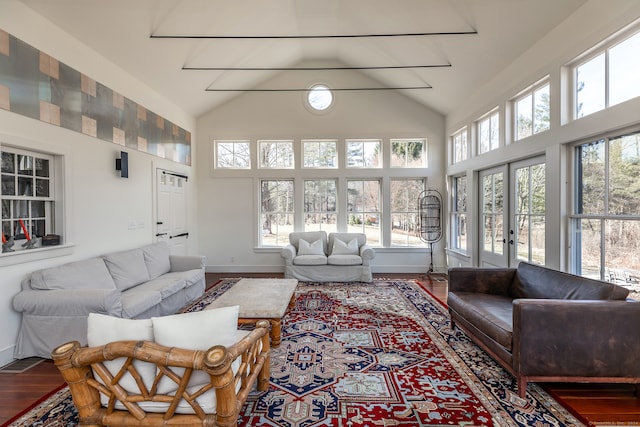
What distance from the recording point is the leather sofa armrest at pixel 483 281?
3430 millimetres

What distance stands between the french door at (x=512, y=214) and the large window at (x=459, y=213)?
585mm

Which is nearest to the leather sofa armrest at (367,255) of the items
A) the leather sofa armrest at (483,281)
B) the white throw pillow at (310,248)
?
the white throw pillow at (310,248)

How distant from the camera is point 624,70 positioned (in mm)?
2691

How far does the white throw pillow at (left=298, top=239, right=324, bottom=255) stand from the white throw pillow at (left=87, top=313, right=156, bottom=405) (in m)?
4.55

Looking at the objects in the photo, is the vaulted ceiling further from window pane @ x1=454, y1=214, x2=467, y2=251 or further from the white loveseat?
the white loveseat

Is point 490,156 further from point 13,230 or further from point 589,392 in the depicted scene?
point 13,230

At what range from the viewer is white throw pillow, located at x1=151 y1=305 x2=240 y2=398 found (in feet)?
4.86

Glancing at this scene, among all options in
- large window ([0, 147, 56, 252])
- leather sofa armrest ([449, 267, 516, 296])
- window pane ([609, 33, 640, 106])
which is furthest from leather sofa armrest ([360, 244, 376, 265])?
large window ([0, 147, 56, 252])

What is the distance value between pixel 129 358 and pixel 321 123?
587 cm

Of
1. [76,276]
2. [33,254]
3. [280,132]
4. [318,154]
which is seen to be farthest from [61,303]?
[318,154]

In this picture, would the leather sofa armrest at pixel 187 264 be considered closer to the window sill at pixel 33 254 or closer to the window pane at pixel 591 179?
the window sill at pixel 33 254

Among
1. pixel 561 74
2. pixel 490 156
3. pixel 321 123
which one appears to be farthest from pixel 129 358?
pixel 321 123

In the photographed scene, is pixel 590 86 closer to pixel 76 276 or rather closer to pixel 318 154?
pixel 318 154

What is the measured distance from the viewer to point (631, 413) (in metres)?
2.03
